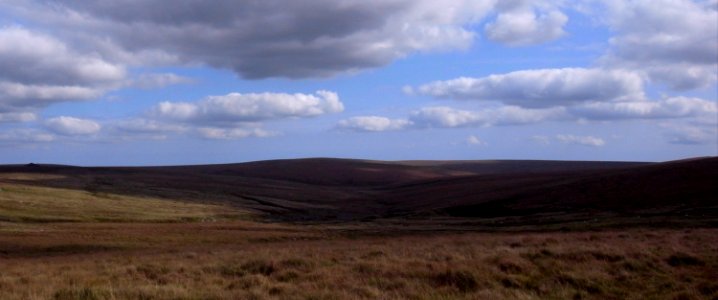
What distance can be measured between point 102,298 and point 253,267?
5.27m

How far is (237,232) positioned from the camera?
42969 mm

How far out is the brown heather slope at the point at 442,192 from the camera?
50219mm

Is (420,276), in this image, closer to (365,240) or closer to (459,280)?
(459,280)

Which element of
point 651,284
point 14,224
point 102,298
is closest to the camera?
point 102,298

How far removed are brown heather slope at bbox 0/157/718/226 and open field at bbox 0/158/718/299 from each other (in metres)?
0.34

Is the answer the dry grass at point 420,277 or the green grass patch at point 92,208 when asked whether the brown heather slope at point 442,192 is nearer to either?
the green grass patch at point 92,208

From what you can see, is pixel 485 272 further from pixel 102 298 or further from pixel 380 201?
pixel 380 201

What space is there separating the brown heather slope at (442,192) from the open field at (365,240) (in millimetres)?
339

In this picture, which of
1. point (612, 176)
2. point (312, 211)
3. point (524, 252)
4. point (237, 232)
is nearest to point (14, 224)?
point (237, 232)

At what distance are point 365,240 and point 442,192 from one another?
59.7 metres

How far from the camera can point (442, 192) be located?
92.1 m

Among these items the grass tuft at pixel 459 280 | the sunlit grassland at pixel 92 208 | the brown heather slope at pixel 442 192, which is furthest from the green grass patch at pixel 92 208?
the grass tuft at pixel 459 280

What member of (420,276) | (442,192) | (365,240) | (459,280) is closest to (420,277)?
(420,276)

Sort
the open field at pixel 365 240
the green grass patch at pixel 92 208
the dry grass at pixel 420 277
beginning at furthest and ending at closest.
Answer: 1. the green grass patch at pixel 92 208
2. the open field at pixel 365 240
3. the dry grass at pixel 420 277
